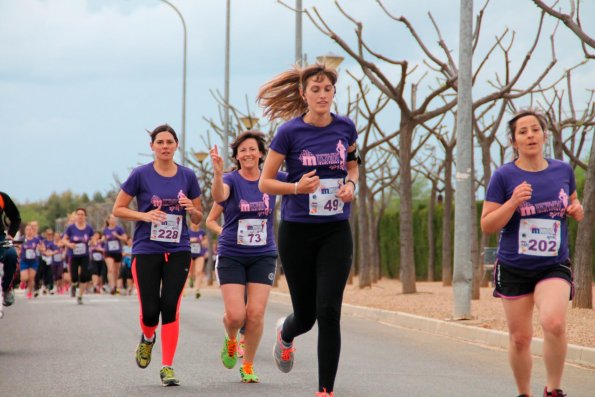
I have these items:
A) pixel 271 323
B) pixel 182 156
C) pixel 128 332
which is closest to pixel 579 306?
pixel 271 323

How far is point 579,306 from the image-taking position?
15242 mm

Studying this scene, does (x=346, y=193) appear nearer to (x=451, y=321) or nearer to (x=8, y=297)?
(x=8, y=297)

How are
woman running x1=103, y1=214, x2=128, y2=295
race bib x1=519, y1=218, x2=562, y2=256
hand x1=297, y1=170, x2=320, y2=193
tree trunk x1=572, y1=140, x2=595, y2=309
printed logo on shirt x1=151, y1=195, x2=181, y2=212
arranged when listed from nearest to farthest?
1. race bib x1=519, y1=218, x2=562, y2=256
2. hand x1=297, y1=170, x2=320, y2=193
3. printed logo on shirt x1=151, y1=195, x2=181, y2=212
4. tree trunk x1=572, y1=140, x2=595, y2=309
5. woman running x1=103, y1=214, x2=128, y2=295

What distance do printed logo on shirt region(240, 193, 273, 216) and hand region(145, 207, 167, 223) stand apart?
2.97ft

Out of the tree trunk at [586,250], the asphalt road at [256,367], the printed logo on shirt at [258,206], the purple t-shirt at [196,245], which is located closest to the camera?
the asphalt road at [256,367]

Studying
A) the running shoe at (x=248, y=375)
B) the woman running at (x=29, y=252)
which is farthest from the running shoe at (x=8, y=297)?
the woman running at (x=29, y=252)

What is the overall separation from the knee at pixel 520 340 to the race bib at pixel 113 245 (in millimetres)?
19531

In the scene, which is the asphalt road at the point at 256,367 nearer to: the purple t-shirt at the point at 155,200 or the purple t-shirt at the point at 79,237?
the purple t-shirt at the point at 155,200

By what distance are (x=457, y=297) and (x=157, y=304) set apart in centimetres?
734

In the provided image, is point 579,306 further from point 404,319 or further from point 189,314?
point 189,314

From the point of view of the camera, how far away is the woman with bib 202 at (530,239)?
6.27 meters

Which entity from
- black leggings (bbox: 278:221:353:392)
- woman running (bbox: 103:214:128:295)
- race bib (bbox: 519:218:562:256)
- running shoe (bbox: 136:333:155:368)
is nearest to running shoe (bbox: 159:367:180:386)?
running shoe (bbox: 136:333:155:368)

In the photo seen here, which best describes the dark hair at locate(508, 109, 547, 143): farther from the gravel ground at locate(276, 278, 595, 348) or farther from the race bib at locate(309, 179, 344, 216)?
the gravel ground at locate(276, 278, 595, 348)

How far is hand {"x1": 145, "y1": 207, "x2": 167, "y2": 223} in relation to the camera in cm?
815
